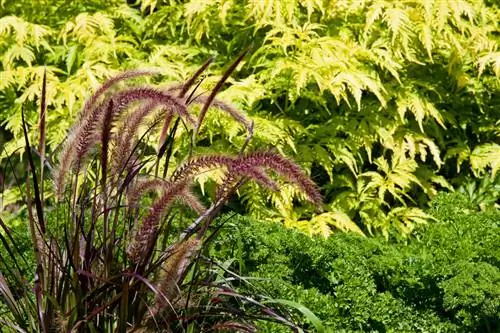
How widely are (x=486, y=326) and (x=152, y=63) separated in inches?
94.4

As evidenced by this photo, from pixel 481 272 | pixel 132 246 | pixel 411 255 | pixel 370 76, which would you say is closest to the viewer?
pixel 132 246

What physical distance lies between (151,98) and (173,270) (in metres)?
0.51

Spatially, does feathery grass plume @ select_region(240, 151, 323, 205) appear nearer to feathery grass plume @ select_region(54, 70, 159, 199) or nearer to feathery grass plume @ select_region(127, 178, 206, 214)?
feathery grass plume @ select_region(127, 178, 206, 214)

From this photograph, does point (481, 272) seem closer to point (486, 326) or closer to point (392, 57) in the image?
point (486, 326)

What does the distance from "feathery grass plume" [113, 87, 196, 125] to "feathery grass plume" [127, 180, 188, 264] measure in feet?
0.72

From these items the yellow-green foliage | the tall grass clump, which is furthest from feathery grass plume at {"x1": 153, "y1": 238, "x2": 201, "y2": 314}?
the yellow-green foliage

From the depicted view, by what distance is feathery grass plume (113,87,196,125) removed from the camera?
2.76 meters

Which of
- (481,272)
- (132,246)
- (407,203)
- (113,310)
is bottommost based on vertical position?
(407,203)

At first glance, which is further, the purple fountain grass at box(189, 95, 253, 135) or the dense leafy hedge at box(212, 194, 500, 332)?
the dense leafy hedge at box(212, 194, 500, 332)

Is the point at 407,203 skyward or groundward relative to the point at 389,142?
groundward

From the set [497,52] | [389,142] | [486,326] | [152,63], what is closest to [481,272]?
[486,326]

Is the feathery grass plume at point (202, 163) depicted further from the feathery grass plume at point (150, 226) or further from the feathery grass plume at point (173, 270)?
the feathery grass plume at point (173, 270)

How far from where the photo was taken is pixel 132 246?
2.81 meters

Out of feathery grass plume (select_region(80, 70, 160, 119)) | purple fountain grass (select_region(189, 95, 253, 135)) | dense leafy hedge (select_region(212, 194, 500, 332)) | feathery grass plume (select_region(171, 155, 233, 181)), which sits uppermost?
feathery grass plume (select_region(80, 70, 160, 119))
